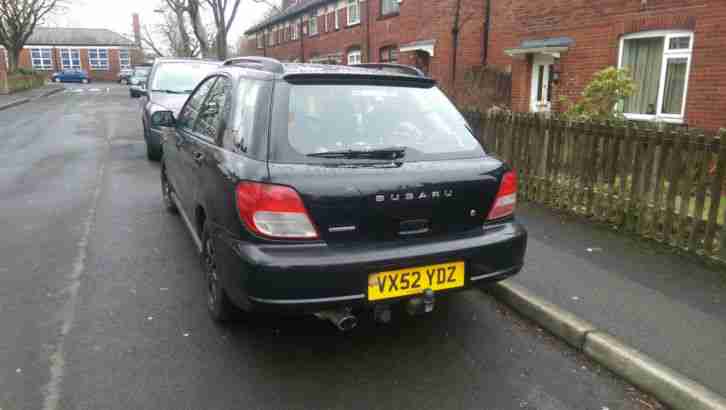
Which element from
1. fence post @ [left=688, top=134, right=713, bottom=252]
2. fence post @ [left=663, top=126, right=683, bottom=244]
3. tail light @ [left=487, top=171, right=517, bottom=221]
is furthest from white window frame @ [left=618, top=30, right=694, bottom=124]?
tail light @ [left=487, top=171, right=517, bottom=221]

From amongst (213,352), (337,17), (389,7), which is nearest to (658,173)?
(213,352)

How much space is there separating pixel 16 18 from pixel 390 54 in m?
34.9

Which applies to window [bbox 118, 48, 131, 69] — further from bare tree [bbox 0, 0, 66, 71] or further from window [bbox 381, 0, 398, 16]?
window [bbox 381, 0, 398, 16]

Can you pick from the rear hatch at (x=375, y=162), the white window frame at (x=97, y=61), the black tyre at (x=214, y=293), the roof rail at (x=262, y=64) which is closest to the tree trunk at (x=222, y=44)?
the roof rail at (x=262, y=64)

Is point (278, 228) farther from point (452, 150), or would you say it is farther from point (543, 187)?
point (543, 187)

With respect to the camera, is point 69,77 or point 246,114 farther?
point 69,77

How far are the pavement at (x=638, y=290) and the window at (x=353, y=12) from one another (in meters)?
21.7

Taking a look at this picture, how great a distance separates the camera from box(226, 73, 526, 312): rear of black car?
9.57 ft

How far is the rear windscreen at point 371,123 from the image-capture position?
3.20 m

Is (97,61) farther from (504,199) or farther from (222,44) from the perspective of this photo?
(504,199)

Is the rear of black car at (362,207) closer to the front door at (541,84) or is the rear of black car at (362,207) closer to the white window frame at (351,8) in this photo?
the front door at (541,84)

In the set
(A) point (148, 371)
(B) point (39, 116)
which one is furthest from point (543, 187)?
(B) point (39, 116)

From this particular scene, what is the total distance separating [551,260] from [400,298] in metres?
2.35

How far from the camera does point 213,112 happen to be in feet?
13.8
